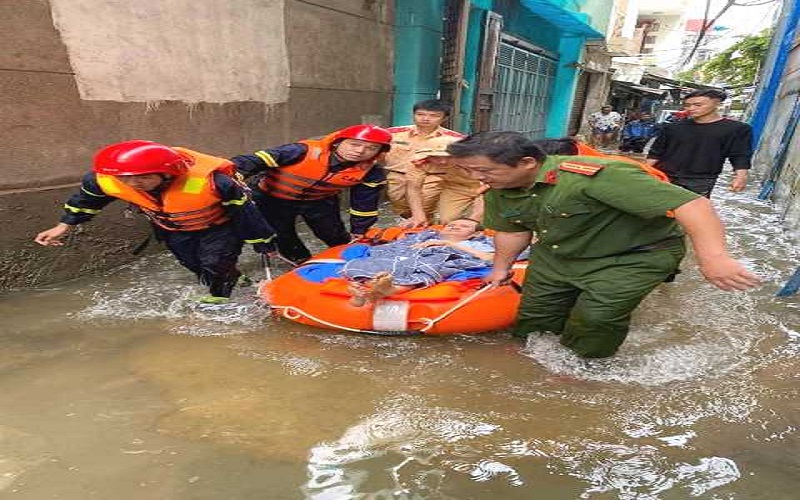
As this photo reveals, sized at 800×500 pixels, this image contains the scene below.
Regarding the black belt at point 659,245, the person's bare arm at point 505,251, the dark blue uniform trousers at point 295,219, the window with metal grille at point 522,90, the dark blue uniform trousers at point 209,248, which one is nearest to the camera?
the black belt at point 659,245

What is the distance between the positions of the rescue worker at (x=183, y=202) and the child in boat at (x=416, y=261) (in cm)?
65

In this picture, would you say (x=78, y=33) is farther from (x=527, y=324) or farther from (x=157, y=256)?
(x=527, y=324)

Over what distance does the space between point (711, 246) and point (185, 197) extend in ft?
8.18

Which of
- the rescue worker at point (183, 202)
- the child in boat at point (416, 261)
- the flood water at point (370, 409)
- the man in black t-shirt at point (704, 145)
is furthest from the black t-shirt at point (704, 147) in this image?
the rescue worker at point (183, 202)

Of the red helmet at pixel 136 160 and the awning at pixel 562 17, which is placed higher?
the awning at pixel 562 17

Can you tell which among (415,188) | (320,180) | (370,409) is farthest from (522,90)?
(370,409)

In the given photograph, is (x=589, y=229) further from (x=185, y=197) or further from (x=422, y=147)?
(x=422, y=147)

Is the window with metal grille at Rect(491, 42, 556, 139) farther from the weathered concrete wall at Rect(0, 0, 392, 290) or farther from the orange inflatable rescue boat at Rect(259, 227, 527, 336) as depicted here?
the orange inflatable rescue boat at Rect(259, 227, 527, 336)

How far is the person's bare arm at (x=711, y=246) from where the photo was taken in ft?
5.93

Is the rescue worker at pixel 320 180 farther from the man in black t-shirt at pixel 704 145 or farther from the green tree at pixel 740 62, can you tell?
the green tree at pixel 740 62

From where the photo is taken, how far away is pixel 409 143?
14.6 ft

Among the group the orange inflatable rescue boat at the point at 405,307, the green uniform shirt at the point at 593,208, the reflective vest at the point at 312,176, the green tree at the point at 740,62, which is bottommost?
the orange inflatable rescue boat at the point at 405,307

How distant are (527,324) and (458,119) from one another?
547 centimetres

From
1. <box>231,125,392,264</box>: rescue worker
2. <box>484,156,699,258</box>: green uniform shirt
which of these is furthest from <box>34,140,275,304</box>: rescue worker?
<box>484,156,699,258</box>: green uniform shirt
